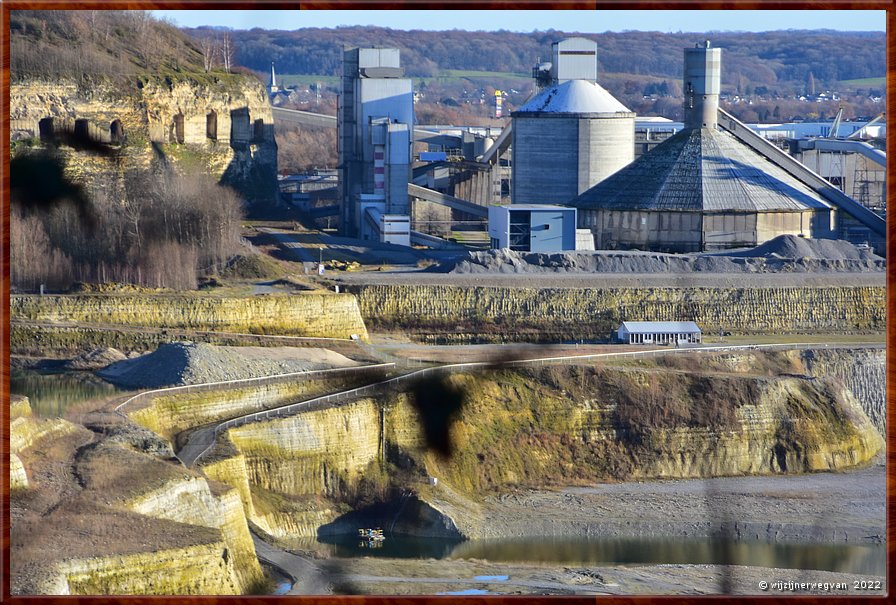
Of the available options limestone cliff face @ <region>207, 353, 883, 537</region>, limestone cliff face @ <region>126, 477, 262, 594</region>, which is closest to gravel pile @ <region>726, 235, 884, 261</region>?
limestone cliff face @ <region>207, 353, 883, 537</region>

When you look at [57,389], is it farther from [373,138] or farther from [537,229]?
[373,138]

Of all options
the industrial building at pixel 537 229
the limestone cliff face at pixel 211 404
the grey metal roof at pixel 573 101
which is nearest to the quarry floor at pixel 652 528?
the limestone cliff face at pixel 211 404

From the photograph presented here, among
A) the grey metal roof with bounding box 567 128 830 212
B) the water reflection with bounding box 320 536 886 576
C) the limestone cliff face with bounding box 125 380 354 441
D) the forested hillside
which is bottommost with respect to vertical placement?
the water reflection with bounding box 320 536 886 576

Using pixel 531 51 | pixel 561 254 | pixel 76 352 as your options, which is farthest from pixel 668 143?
pixel 531 51

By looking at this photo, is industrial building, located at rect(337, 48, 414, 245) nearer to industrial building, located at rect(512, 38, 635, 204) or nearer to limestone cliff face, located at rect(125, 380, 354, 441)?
industrial building, located at rect(512, 38, 635, 204)

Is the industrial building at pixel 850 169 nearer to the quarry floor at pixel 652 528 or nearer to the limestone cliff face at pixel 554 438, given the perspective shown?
the limestone cliff face at pixel 554 438
